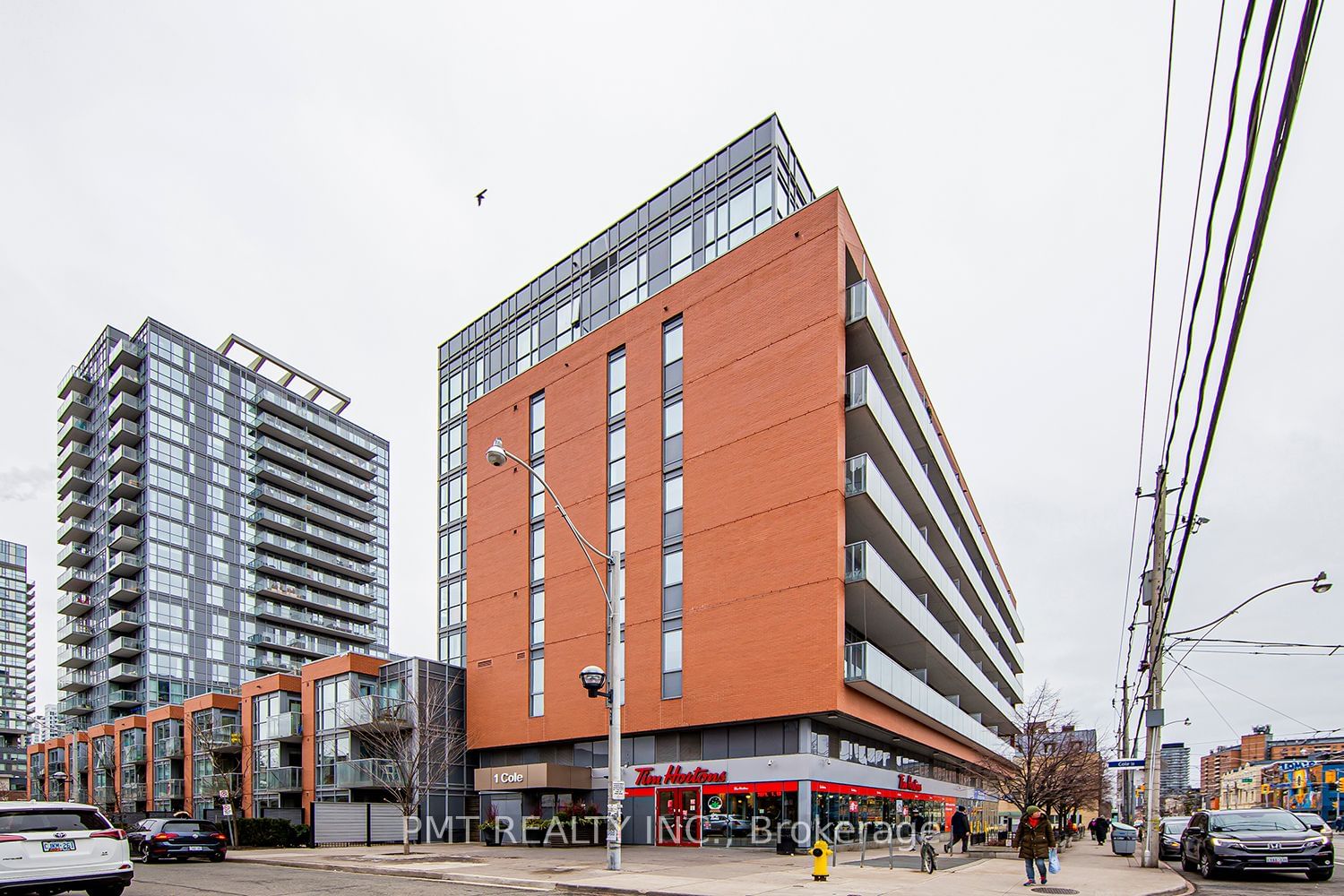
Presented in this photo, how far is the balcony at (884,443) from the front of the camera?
2955 centimetres

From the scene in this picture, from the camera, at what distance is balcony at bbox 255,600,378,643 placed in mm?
84812

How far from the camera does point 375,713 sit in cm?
4075

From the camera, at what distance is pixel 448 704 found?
137 feet

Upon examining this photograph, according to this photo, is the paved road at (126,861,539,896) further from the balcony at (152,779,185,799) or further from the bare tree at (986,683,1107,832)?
the balcony at (152,779,185,799)

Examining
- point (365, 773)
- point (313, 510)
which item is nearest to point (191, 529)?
point (313, 510)

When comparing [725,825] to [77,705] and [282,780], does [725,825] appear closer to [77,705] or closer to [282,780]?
[282,780]

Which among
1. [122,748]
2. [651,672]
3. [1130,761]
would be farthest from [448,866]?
[122,748]

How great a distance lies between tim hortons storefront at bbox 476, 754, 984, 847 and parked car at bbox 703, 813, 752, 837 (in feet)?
0.09

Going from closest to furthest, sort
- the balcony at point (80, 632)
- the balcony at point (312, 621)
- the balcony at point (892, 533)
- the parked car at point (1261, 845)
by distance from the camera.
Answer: the parked car at point (1261, 845) < the balcony at point (892, 533) < the balcony at point (80, 632) < the balcony at point (312, 621)

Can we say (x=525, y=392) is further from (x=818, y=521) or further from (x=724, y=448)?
(x=818, y=521)

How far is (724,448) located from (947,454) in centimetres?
2431

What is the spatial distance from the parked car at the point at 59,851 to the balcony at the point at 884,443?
22.6 meters

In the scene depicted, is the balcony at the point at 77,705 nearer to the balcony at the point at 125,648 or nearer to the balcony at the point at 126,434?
the balcony at the point at 125,648

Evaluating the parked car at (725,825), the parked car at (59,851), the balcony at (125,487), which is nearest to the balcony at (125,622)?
the balcony at (125,487)
